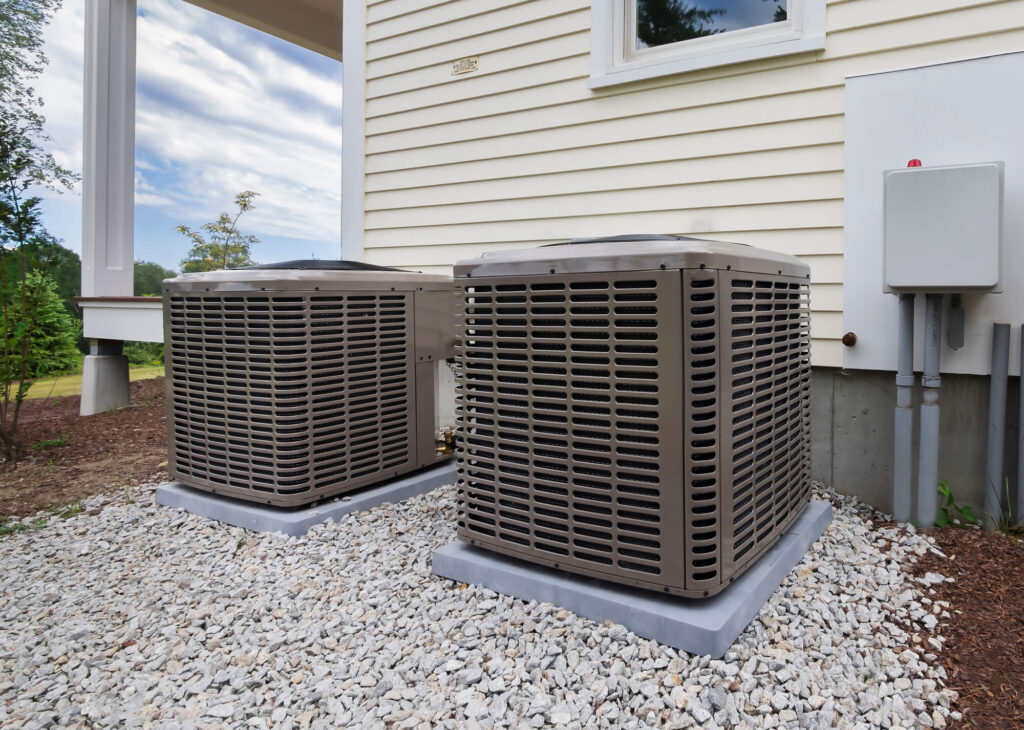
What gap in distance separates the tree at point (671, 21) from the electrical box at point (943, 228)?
131 centimetres

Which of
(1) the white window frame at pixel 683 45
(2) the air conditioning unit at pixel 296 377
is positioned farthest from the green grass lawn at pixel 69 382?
(1) the white window frame at pixel 683 45

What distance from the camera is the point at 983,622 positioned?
166 cm

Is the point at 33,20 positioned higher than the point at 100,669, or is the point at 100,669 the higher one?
the point at 33,20

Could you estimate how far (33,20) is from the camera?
8578 millimetres

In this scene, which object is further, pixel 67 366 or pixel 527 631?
pixel 67 366

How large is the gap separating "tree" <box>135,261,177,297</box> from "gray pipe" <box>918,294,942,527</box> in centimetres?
868

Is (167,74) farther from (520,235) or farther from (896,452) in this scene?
(896,452)

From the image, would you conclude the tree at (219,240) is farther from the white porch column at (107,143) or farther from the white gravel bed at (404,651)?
the white gravel bed at (404,651)

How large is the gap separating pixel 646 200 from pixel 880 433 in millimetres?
1524

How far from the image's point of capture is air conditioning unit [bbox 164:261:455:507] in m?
2.38

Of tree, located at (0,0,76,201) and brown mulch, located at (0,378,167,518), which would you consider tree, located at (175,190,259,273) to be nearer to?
tree, located at (0,0,76,201)

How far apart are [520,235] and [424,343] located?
101 cm

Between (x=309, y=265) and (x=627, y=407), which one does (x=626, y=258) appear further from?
(x=309, y=265)

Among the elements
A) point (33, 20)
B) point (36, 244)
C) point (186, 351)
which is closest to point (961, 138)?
point (186, 351)
